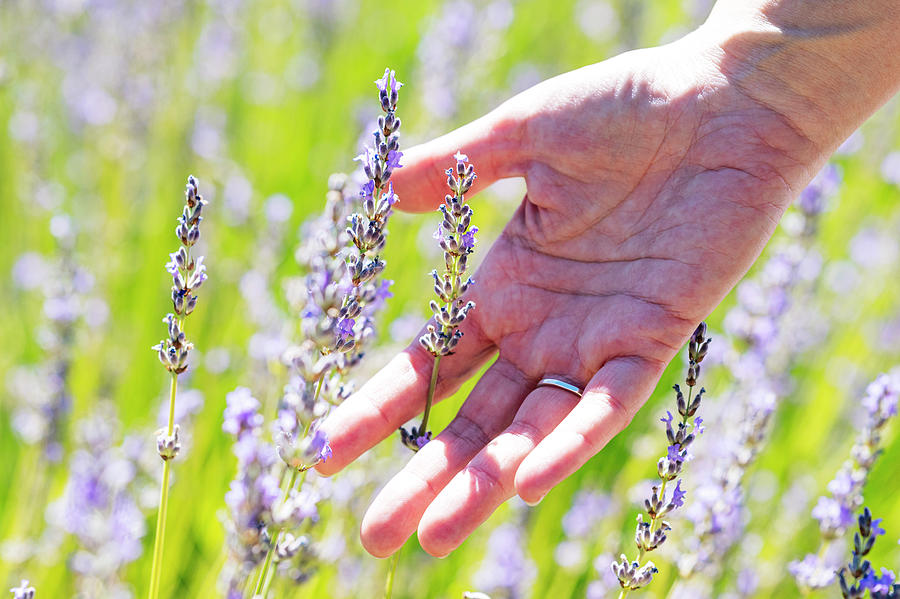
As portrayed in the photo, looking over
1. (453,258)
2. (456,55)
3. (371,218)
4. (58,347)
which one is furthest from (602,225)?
(456,55)

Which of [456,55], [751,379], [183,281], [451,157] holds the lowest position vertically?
[183,281]

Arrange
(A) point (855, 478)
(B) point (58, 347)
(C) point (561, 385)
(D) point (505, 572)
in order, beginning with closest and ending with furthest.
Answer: (A) point (855, 478) → (C) point (561, 385) → (D) point (505, 572) → (B) point (58, 347)

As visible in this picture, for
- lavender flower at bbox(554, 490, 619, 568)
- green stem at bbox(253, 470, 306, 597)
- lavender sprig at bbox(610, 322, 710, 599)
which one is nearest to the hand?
lavender sprig at bbox(610, 322, 710, 599)

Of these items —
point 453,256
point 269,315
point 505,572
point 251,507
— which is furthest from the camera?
point 269,315

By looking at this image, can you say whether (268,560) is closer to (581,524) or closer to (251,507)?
(251,507)

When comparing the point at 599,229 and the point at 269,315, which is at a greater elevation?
the point at 269,315

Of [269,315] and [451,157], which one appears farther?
[269,315]
